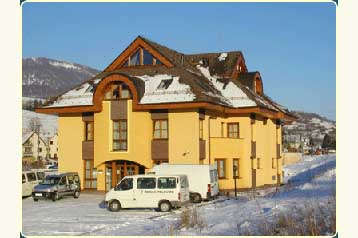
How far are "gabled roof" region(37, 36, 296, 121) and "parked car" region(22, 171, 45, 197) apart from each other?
14.1 feet

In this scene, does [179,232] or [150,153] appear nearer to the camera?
[179,232]

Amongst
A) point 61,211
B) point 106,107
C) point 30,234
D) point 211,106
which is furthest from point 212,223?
point 106,107

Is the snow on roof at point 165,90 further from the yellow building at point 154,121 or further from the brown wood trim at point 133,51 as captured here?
the brown wood trim at point 133,51

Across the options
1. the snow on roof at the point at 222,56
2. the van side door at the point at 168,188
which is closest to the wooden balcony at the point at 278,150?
the snow on roof at the point at 222,56

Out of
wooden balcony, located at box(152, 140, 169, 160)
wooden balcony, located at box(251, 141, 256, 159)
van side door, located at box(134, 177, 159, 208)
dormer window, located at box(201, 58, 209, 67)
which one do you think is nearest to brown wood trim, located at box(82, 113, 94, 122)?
wooden balcony, located at box(152, 140, 169, 160)

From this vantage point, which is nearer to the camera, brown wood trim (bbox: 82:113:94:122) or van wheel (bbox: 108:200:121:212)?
van wheel (bbox: 108:200:121:212)

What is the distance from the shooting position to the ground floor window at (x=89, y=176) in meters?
33.0

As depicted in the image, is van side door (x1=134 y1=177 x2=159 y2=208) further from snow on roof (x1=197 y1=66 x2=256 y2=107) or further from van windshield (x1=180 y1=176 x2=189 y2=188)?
snow on roof (x1=197 y1=66 x2=256 y2=107)

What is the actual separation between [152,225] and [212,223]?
2.22 metres

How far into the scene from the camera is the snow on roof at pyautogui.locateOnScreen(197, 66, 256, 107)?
33406 mm

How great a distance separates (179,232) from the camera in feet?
52.7

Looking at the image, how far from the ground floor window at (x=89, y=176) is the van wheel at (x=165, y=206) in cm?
1061

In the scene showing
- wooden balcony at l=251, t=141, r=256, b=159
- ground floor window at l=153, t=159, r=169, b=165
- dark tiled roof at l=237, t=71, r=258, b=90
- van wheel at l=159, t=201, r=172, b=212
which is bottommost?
van wheel at l=159, t=201, r=172, b=212

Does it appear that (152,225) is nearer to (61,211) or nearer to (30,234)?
(30,234)
